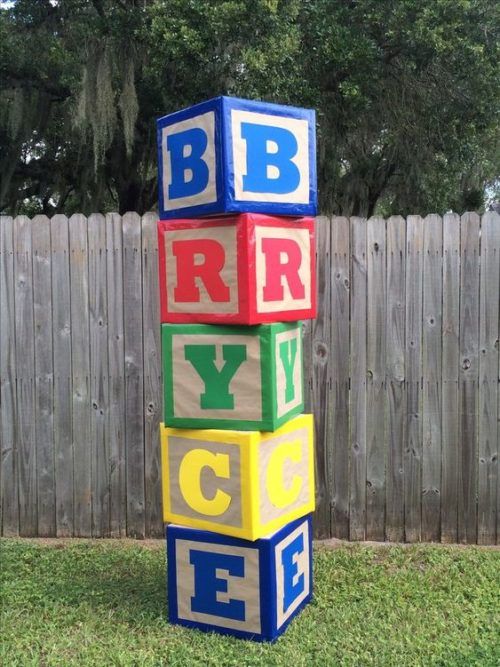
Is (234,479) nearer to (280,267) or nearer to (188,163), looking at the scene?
(280,267)

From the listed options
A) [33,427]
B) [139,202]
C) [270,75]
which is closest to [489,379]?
[33,427]

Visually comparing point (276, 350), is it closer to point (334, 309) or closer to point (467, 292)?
point (334, 309)

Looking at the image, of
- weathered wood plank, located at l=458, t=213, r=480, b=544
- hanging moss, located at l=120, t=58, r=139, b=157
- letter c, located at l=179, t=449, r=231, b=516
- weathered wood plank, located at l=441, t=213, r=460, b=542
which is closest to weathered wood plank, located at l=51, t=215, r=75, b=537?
letter c, located at l=179, t=449, r=231, b=516

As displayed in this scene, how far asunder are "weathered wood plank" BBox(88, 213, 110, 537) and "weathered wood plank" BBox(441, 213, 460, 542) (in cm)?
201

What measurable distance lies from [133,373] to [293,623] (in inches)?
66.8

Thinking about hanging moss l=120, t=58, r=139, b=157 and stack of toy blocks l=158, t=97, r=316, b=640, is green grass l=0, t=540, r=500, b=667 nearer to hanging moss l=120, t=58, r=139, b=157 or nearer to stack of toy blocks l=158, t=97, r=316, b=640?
stack of toy blocks l=158, t=97, r=316, b=640

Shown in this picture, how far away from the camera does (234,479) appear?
9.03 ft

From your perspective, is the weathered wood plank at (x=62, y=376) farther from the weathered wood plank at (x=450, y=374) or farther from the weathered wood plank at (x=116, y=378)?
the weathered wood plank at (x=450, y=374)

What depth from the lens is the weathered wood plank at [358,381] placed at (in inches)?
146

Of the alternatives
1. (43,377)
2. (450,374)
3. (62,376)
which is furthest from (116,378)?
(450,374)

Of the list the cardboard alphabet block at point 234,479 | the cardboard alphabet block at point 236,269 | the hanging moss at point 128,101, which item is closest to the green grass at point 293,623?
the cardboard alphabet block at point 234,479

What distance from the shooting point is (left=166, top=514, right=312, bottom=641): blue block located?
275cm

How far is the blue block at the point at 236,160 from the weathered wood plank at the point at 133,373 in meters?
0.92

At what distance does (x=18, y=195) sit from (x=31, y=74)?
352 centimetres
